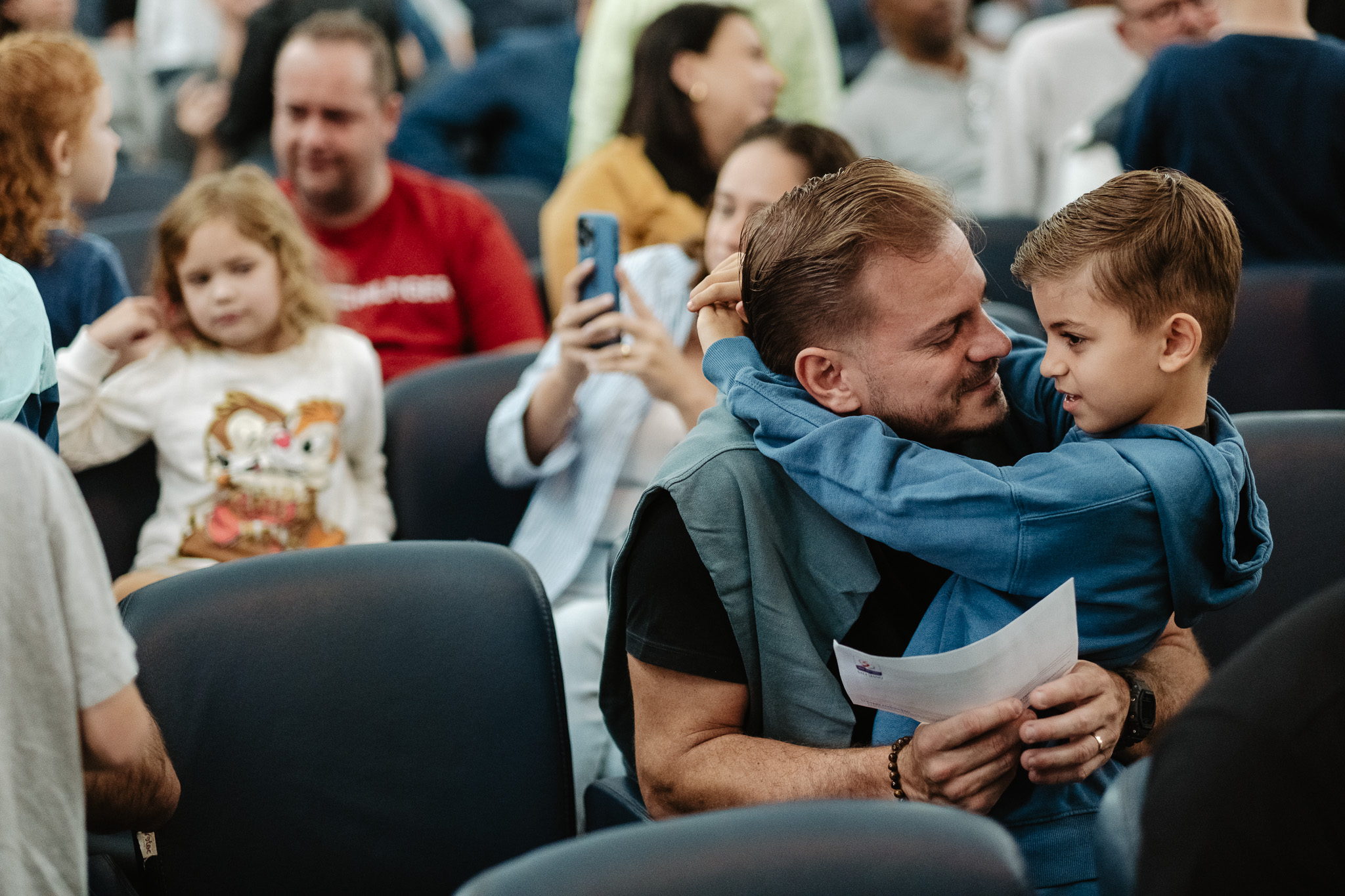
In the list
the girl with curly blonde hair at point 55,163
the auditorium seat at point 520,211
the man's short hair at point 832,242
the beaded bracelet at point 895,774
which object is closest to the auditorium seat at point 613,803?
the beaded bracelet at point 895,774

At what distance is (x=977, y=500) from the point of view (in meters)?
1.20

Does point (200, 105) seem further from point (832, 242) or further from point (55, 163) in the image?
point (832, 242)

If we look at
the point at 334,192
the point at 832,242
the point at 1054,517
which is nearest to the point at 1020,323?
the point at 832,242

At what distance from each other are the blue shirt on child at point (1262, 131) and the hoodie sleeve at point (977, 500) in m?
1.82

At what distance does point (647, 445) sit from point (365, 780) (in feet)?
3.11

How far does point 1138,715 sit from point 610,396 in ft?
3.91

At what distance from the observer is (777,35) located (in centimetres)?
373

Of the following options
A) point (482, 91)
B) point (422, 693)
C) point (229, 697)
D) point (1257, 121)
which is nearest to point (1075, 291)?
point (422, 693)

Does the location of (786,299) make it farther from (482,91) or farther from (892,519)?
(482,91)

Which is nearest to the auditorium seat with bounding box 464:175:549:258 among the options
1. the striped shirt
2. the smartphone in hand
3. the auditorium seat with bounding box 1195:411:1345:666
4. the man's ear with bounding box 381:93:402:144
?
the man's ear with bounding box 381:93:402:144

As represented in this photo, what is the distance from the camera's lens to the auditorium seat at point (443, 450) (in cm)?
231

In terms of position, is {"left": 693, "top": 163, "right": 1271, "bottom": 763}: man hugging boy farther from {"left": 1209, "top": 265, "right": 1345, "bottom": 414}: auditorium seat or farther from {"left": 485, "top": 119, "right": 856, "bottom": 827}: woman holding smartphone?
{"left": 1209, "top": 265, "right": 1345, "bottom": 414}: auditorium seat

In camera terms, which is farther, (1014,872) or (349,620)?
(349,620)

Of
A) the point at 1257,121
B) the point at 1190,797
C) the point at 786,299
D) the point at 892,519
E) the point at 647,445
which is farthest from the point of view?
the point at 1257,121
